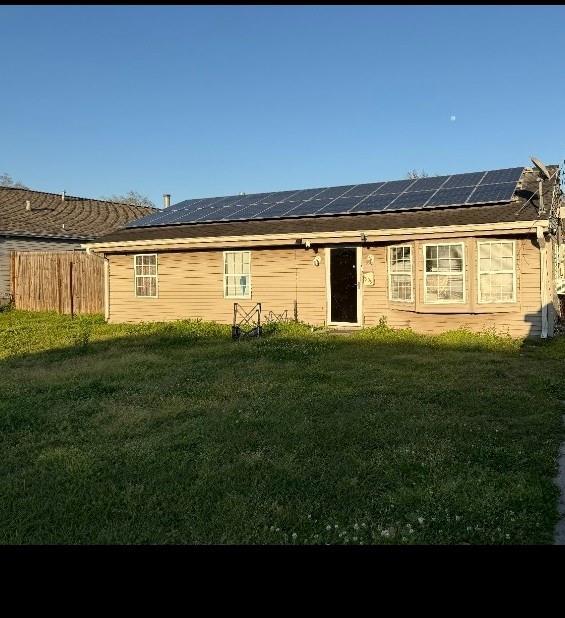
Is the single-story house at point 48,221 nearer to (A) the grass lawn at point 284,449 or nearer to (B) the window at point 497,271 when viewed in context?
(A) the grass lawn at point 284,449

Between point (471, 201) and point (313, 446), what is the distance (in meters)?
10.9

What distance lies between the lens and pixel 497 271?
43.3ft

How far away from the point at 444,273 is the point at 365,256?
2.43m

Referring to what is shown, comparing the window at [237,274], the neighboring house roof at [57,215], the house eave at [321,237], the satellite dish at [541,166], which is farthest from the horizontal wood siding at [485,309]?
the neighboring house roof at [57,215]

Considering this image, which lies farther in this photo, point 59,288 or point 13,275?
point 13,275

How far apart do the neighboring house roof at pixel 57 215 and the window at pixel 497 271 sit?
2079cm

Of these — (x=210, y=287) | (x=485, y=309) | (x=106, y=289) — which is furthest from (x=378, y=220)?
(x=106, y=289)

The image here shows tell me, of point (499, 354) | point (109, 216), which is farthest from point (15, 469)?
point (109, 216)

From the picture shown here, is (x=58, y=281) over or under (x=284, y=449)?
over

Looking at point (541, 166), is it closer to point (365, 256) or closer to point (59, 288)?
point (365, 256)

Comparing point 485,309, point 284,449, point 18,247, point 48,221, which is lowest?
point 284,449

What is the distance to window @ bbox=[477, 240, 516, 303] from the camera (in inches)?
516

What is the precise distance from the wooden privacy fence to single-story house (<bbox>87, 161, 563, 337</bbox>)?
2.16m
